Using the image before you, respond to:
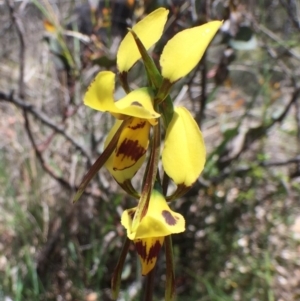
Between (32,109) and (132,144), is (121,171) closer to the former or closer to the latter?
(132,144)

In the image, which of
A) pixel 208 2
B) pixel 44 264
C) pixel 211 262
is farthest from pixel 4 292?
pixel 208 2

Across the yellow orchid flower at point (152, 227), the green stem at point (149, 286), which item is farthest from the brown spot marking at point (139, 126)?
the green stem at point (149, 286)

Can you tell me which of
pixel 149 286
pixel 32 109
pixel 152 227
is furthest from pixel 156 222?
pixel 32 109

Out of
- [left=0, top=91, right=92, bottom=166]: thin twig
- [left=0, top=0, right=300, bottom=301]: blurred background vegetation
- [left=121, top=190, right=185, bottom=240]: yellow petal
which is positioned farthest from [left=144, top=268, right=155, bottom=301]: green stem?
[left=0, top=91, right=92, bottom=166]: thin twig

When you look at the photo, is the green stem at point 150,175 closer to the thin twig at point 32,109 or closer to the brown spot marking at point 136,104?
the brown spot marking at point 136,104

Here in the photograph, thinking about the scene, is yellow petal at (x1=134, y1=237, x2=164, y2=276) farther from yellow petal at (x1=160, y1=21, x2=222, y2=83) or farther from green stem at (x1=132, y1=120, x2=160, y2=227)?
yellow petal at (x1=160, y1=21, x2=222, y2=83)

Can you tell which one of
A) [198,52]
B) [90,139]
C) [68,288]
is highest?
[198,52]

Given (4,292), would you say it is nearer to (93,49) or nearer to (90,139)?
(90,139)
